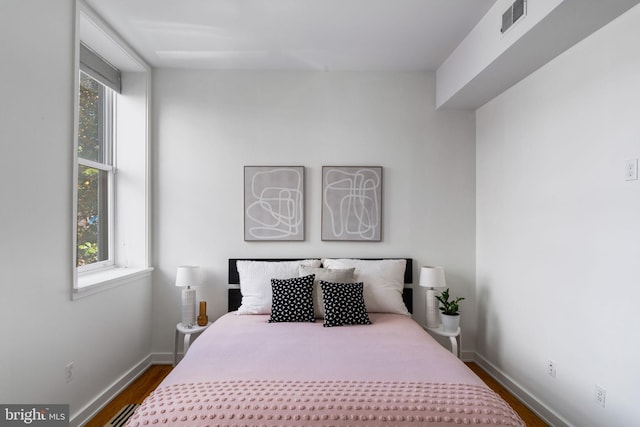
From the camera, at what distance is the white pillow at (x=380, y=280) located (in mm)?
3143

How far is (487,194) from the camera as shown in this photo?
132 inches

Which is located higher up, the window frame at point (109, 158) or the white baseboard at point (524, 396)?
the window frame at point (109, 158)

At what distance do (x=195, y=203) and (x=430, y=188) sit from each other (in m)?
2.24

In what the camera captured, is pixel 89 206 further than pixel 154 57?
No

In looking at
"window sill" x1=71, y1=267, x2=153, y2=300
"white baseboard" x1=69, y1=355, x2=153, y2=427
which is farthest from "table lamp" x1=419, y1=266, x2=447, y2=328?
"white baseboard" x1=69, y1=355, x2=153, y2=427

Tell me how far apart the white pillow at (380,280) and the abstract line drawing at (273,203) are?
49 cm

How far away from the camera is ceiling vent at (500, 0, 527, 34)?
2.09m

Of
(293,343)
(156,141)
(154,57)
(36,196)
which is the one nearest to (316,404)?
(293,343)

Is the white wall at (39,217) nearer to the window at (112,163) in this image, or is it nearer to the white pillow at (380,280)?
the window at (112,163)

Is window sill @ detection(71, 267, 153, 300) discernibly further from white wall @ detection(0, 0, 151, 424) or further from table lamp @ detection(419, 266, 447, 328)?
table lamp @ detection(419, 266, 447, 328)

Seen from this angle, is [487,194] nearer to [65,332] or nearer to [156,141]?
[156,141]

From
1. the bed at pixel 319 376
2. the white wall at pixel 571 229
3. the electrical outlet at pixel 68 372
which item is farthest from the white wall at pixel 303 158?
the electrical outlet at pixel 68 372

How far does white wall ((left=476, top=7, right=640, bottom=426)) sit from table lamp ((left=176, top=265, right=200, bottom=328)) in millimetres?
2632

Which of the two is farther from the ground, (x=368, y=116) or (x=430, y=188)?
(x=368, y=116)
